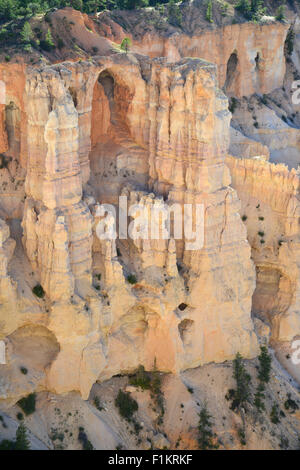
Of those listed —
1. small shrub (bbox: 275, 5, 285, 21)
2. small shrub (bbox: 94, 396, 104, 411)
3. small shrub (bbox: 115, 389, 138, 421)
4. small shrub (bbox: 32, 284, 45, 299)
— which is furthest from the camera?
small shrub (bbox: 275, 5, 285, 21)

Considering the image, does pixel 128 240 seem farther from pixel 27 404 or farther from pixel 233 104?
pixel 233 104

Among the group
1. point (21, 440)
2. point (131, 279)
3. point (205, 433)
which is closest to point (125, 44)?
point (131, 279)

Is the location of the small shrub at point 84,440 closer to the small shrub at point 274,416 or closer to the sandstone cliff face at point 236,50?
the small shrub at point 274,416

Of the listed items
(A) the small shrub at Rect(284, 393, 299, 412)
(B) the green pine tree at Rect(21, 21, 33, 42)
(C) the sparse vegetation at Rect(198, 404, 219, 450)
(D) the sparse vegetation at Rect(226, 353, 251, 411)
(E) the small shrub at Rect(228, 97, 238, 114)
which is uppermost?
(B) the green pine tree at Rect(21, 21, 33, 42)

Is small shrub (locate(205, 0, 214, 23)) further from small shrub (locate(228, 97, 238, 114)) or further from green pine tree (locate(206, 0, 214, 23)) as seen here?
small shrub (locate(228, 97, 238, 114))

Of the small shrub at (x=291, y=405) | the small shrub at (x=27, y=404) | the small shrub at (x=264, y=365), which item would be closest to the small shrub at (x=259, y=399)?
the small shrub at (x=264, y=365)

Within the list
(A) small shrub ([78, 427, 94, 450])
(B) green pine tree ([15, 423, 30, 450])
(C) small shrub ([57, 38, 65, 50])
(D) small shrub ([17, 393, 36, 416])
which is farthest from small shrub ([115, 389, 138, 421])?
(C) small shrub ([57, 38, 65, 50])
